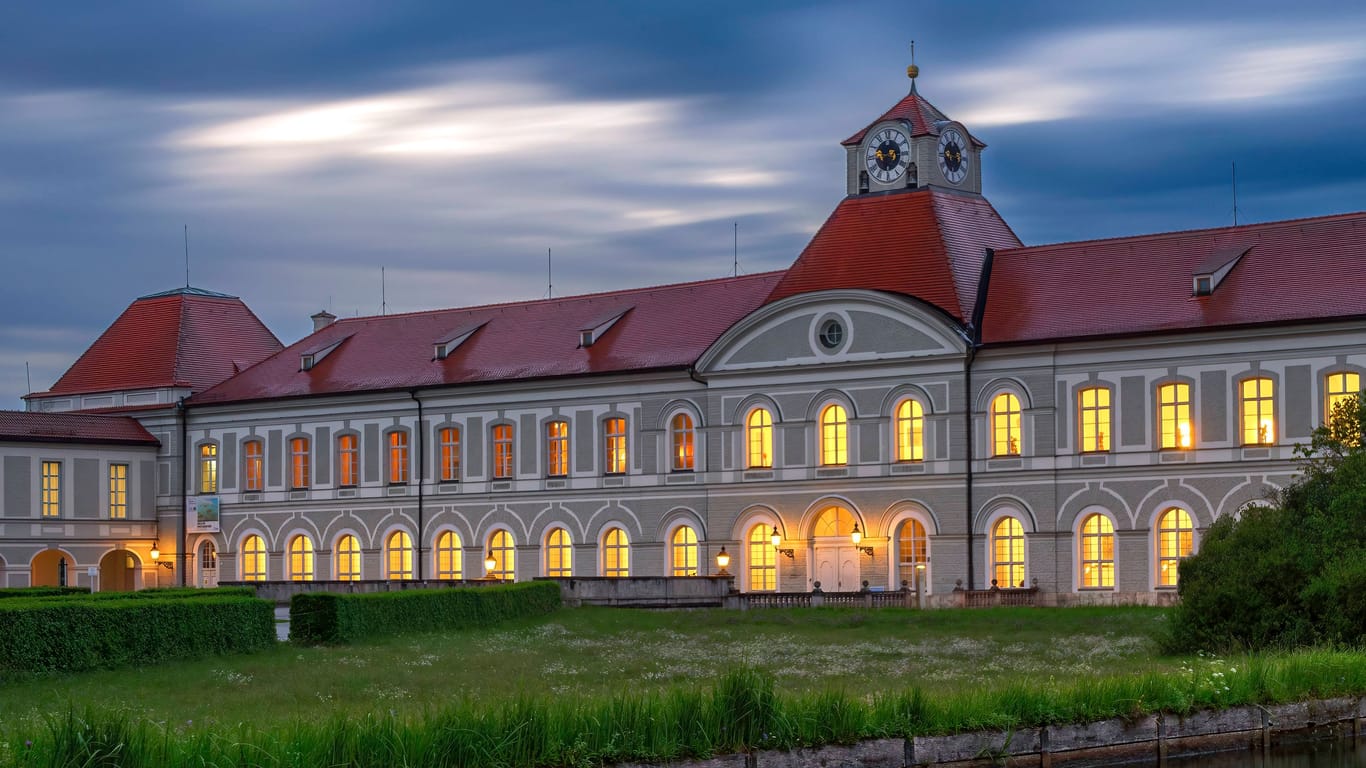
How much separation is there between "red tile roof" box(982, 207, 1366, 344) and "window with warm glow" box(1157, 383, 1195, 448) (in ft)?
5.85

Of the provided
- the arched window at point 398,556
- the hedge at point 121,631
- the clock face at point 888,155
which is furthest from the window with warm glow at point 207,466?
the hedge at point 121,631

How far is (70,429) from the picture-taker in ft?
248

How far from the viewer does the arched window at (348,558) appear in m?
73.6

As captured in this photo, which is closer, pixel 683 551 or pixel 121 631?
pixel 121 631

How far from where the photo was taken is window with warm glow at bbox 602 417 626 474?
6838 cm

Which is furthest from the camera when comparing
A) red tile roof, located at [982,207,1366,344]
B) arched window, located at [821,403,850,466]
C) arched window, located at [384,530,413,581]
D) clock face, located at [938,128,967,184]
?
arched window, located at [384,530,413,581]

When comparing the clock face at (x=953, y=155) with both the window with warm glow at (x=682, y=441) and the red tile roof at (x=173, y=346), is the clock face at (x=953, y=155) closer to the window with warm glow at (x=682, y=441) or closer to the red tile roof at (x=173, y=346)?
the window with warm glow at (x=682, y=441)

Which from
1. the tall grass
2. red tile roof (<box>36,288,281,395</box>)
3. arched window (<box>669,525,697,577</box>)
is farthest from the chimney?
the tall grass

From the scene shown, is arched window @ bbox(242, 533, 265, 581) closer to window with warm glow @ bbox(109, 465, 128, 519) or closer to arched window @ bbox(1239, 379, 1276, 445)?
window with warm glow @ bbox(109, 465, 128, 519)

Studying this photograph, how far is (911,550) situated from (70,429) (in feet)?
106

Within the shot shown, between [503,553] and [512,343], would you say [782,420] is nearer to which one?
[503,553]

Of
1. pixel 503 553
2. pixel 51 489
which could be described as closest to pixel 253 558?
pixel 51 489

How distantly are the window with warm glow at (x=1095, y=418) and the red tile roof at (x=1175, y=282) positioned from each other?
5.89 feet

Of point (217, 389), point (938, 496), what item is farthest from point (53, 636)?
point (217, 389)
